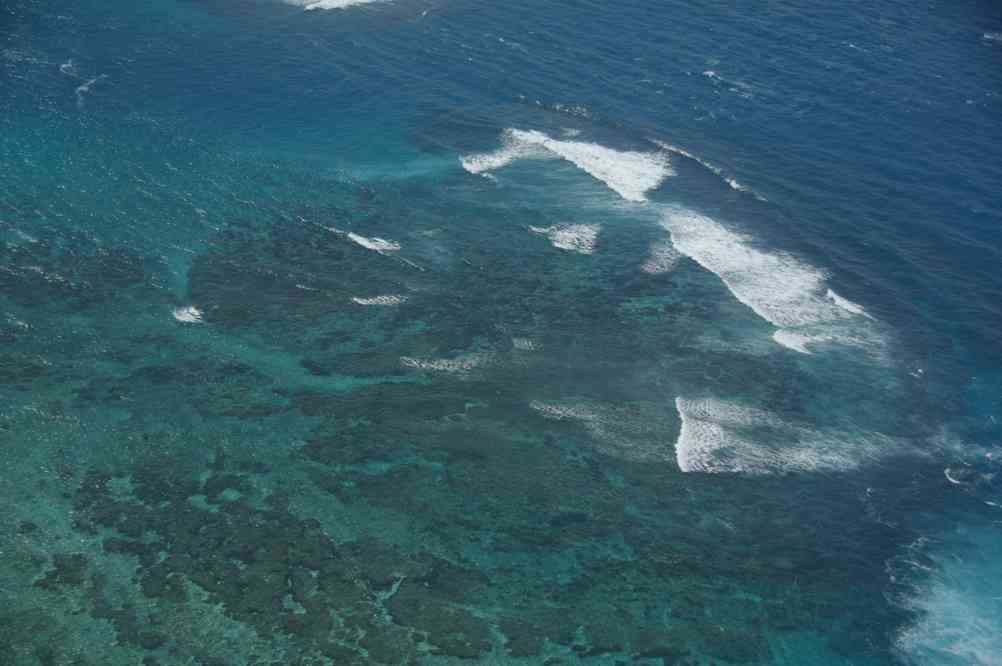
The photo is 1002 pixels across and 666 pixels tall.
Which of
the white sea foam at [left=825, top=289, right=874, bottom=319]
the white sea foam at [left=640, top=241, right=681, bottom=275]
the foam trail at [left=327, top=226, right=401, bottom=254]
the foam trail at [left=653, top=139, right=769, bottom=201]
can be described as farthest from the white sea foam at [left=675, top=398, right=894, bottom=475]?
the foam trail at [left=653, top=139, right=769, bottom=201]

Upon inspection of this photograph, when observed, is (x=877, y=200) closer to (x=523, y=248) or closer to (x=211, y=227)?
(x=523, y=248)

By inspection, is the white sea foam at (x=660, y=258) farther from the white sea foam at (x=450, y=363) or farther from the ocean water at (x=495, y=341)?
the white sea foam at (x=450, y=363)

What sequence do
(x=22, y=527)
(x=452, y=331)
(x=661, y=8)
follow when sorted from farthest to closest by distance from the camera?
(x=661, y=8) → (x=452, y=331) → (x=22, y=527)

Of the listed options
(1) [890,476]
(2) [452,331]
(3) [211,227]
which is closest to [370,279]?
(2) [452,331]

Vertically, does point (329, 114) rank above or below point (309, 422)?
above

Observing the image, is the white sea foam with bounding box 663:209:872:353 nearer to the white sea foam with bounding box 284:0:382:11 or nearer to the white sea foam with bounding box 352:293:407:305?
the white sea foam with bounding box 352:293:407:305

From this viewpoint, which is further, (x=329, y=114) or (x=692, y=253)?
(x=329, y=114)

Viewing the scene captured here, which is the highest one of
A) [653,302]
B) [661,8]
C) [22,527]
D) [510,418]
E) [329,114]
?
[661,8]
